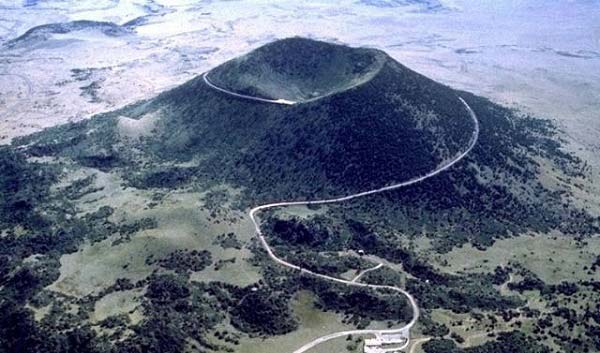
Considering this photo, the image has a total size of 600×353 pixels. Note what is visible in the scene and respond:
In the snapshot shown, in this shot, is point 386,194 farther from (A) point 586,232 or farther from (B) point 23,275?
(B) point 23,275

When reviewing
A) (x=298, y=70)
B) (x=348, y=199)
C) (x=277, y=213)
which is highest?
(x=298, y=70)

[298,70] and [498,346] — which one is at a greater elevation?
[298,70]

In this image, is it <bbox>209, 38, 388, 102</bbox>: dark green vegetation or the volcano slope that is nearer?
the volcano slope

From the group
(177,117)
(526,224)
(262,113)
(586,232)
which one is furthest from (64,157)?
(586,232)

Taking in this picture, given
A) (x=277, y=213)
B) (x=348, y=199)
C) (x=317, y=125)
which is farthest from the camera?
(x=317, y=125)

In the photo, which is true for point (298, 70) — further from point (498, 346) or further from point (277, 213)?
point (498, 346)

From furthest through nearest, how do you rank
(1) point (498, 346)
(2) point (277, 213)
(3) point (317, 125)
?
(3) point (317, 125), (2) point (277, 213), (1) point (498, 346)

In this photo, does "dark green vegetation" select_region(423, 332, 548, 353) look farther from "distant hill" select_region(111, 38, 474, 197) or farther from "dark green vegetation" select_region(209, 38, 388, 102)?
"dark green vegetation" select_region(209, 38, 388, 102)

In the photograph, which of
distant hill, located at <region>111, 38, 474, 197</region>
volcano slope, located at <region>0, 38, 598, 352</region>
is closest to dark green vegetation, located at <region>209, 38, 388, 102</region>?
distant hill, located at <region>111, 38, 474, 197</region>

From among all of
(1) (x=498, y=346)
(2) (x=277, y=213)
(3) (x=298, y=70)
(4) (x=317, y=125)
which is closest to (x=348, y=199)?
(2) (x=277, y=213)
